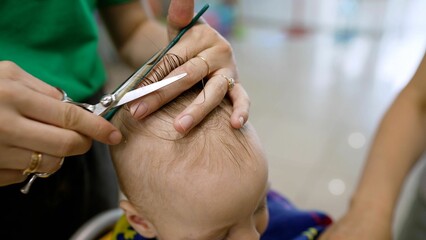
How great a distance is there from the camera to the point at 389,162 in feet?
2.99

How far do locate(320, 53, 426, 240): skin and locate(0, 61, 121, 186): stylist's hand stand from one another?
1.79 ft

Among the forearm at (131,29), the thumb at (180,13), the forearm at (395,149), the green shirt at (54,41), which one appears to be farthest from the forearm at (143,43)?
the forearm at (395,149)

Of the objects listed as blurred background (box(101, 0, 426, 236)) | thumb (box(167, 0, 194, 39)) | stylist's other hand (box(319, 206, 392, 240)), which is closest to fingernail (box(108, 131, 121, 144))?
thumb (box(167, 0, 194, 39))

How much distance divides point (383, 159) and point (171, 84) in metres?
0.55

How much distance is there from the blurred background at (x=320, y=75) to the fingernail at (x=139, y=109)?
2.64ft

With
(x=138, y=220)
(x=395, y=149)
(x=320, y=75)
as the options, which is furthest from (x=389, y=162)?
(x=320, y=75)

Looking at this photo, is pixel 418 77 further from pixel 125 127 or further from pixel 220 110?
pixel 125 127

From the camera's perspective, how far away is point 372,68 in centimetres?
298

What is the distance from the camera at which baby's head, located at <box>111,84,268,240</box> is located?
64cm

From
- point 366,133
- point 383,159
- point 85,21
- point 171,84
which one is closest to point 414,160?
point 383,159

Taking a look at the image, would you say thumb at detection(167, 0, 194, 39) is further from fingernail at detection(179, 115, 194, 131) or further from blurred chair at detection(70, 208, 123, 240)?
blurred chair at detection(70, 208, 123, 240)

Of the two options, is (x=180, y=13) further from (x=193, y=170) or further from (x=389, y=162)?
(x=389, y=162)

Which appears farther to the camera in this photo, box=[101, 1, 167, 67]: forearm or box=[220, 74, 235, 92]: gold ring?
box=[101, 1, 167, 67]: forearm

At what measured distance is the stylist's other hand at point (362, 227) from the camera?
821 mm
